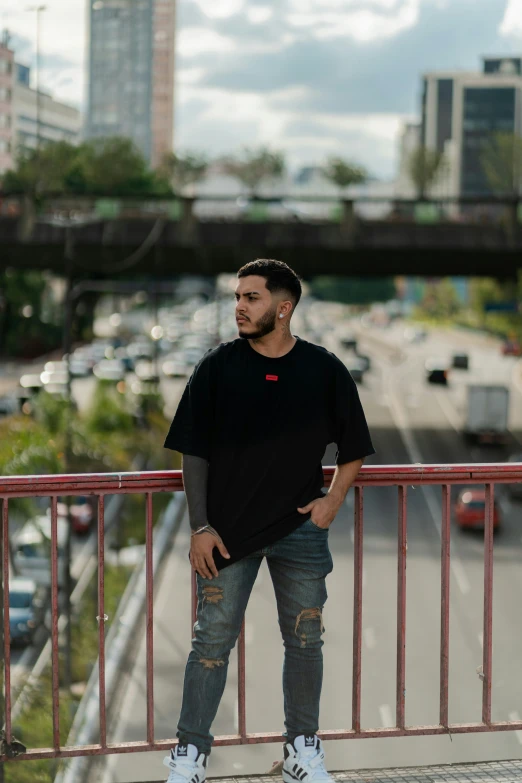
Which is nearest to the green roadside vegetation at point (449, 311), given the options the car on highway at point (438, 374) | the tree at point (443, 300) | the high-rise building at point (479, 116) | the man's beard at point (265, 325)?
the tree at point (443, 300)

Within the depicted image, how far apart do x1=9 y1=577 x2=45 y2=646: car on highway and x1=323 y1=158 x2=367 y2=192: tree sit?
38901 mm

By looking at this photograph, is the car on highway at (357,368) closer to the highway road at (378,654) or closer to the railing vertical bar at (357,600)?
the highway road at (378,654)

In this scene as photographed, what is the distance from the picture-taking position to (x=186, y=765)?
4383 mm

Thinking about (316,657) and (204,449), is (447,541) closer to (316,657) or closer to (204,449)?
(316,657)

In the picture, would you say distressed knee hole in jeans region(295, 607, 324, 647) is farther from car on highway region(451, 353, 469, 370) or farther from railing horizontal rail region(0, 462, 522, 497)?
car on highway region(451, 353, 469, 370)

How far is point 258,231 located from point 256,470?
30.8 m

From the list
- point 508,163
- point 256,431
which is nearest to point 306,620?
point 256,431

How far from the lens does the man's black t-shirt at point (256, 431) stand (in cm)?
430

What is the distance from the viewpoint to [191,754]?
4.40 metres

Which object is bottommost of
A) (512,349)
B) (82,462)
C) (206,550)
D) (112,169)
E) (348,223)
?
(82,462)

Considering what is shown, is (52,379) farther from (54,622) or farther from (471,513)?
(54,622)

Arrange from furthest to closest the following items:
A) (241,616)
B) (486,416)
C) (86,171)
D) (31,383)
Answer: (31,383), (86,171), (486,416), (241,616)

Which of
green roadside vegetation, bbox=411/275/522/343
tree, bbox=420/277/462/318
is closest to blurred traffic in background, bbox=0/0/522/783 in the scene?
green roadside vegetation, bbox=411/275/522/343

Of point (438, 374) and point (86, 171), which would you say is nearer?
point (86, 171)
